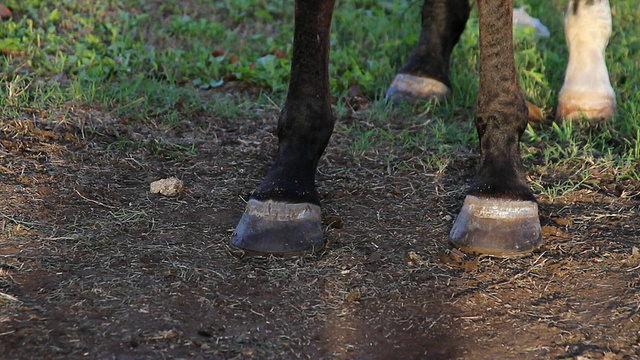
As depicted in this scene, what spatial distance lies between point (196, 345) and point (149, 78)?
85.8 inches

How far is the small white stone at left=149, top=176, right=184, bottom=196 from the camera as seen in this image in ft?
9.31

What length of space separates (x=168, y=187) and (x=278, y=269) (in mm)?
674

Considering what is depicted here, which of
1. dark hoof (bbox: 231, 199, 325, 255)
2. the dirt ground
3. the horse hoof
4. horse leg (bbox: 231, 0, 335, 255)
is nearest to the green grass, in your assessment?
the horse hoof

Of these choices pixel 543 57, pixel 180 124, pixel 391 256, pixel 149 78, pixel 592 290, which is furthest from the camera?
pixel 543 57

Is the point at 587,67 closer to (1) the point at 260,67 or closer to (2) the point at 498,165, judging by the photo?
(2) the point at 498,165

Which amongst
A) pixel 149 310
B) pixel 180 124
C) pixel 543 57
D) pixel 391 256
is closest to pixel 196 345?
pixel 149 310

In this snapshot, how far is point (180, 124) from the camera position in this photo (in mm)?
3430

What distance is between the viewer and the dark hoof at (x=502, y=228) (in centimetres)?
246

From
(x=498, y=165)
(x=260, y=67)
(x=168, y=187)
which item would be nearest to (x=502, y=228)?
(x=498, y=165)

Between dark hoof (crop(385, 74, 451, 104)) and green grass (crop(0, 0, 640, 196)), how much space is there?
0.06 metres

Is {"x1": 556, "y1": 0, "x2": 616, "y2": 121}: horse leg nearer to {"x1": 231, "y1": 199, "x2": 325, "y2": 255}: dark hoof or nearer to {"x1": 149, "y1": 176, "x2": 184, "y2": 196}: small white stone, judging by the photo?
{"x1": 231, "y1": 199, "x2": 325, "y2": 255}: dark hoof

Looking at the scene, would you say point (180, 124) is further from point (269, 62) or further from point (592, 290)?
point (592, 290)

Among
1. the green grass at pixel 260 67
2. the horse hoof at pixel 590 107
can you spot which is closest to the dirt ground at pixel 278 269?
the green grass at pixel 260 67

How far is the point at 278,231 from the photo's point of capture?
244 cm
